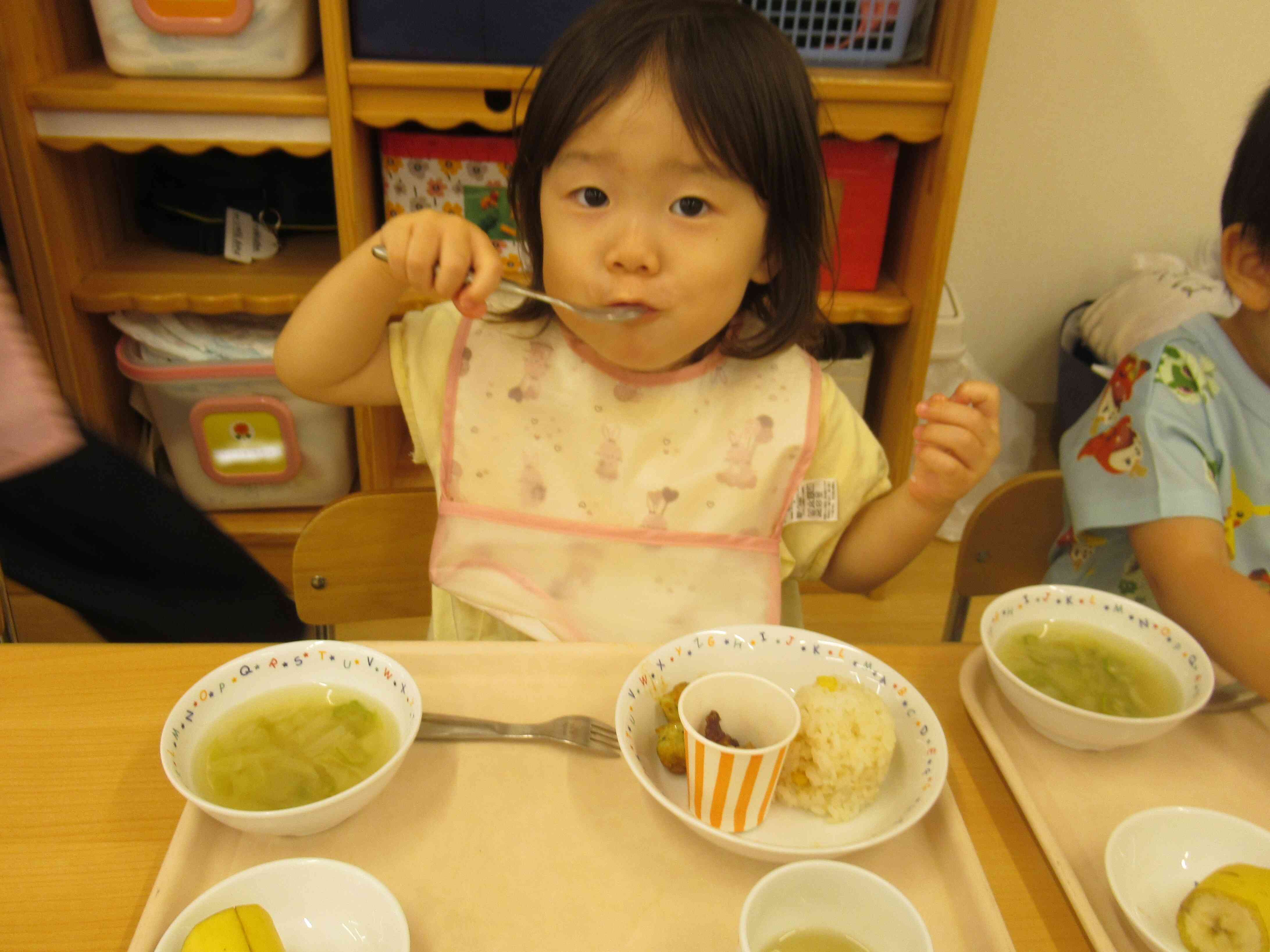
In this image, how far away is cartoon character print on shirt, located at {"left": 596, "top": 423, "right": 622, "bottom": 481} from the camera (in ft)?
3.39

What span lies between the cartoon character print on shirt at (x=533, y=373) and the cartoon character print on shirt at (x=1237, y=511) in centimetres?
82

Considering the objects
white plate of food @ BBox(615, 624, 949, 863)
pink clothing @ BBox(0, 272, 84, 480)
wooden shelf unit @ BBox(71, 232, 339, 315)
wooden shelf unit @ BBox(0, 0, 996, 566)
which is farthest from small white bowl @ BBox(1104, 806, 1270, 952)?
wooden shelf unit @ BBox(71, 232, 339, 315)

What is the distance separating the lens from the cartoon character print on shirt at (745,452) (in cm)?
102

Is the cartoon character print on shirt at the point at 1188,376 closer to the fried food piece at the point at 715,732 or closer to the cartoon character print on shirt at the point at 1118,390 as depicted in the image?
the cartoon character print on shirt at the point at 1118,390

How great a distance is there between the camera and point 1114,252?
2.41 m

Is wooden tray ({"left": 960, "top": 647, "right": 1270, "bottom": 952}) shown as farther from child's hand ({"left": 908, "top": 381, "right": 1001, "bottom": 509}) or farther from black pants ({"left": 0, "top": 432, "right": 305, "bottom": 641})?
black pants ({"left": 0, "top": 432, "right": 305, "bottom": 641})

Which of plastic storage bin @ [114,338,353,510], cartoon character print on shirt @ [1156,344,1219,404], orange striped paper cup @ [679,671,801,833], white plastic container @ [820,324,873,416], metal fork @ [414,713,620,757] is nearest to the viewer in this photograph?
orange striped paper cup @ [679,671,801,833]

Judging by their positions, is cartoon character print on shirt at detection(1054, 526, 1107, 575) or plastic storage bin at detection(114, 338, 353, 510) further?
plastic storage bin at detection(114, 338, 353, 510)

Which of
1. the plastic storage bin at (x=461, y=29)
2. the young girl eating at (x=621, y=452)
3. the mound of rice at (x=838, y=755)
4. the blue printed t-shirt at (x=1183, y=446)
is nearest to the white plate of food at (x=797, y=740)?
the mound of rice at (x=838, y=755)

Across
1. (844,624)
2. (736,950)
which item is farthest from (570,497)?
(844,624)

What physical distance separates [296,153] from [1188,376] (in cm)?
147

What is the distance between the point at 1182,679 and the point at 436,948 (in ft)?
2.03

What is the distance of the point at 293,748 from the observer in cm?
66

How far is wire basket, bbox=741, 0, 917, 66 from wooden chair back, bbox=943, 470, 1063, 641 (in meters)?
0.98
